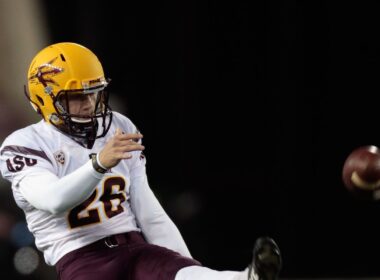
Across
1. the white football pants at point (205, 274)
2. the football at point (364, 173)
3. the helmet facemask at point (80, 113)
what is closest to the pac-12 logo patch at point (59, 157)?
the helmet facemask at point (80, 113)

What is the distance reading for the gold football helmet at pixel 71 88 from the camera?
366 centimetres

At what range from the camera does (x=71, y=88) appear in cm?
365

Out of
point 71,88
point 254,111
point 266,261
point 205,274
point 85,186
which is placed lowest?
point 254,111

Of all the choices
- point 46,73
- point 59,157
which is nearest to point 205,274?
point 59,157

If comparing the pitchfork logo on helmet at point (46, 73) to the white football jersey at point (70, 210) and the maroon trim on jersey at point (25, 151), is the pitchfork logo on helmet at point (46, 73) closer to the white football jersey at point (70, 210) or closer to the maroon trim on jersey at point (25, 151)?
the white football jersey at point (70, 210)

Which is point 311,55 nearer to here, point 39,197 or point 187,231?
point 187,231

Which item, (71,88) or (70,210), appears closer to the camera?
(70,210)

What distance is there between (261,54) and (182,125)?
0.70 m

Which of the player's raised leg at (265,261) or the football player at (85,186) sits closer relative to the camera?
the player's raised leg at (265,261)

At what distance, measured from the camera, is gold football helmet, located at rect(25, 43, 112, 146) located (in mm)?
3656

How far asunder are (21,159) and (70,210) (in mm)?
245

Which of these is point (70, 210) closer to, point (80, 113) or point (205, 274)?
point (80, 113)

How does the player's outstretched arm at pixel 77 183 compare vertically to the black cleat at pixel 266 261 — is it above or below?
above

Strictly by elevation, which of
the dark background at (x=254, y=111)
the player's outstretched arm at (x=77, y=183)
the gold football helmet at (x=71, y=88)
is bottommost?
the dark background at (x=254, y=111)
